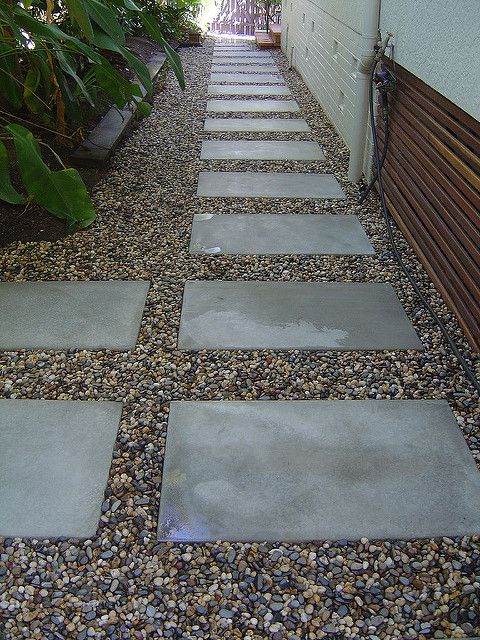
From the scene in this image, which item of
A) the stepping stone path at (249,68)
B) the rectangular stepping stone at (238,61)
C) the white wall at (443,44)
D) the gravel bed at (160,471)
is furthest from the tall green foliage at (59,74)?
the rectangular stepping stone at (238,61)

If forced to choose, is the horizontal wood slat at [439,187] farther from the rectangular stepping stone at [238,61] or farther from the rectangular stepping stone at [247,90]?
the rectangular stepping stone at [238,61]

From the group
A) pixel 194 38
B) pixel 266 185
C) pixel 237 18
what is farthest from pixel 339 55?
pixel 237 18

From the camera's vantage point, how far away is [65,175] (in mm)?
2676

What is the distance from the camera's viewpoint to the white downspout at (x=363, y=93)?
3.78 m

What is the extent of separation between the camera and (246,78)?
24.5ft

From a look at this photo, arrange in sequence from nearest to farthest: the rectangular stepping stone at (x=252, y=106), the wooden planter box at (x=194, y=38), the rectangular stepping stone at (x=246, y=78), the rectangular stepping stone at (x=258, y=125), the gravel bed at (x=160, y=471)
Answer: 1. the gravel bed at (x=160, y=471)
2. the rectangular stepping stone at (x=258, y=125)
3. the rectangular stepping stone at (x=252, y=106)
4. the rectangular stepping stone at (x=246, y=78)
5. the wooden planter box at (x=194, y=38)

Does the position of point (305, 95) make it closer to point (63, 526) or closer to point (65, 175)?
point (65, 175)

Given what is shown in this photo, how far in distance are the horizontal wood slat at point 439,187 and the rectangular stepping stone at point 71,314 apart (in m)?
1.35

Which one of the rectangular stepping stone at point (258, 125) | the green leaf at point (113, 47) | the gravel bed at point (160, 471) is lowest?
the gravel bed at point (160, 471)

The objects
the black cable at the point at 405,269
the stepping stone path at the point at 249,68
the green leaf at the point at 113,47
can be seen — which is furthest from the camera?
the stepping stone path at the point at 249,68

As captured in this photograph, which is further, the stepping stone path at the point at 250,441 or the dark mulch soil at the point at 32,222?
the dark mulch soil at the point at 32,222

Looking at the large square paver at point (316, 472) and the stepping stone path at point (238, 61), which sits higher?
the stepping stone path at point (238, 61)

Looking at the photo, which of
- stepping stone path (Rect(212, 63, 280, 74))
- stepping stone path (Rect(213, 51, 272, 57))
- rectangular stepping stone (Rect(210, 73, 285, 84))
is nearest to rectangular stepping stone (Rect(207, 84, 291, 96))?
rectangular stepping stone (Rect(210, 73, 285, 84))

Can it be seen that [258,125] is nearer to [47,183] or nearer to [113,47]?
[113,47]
